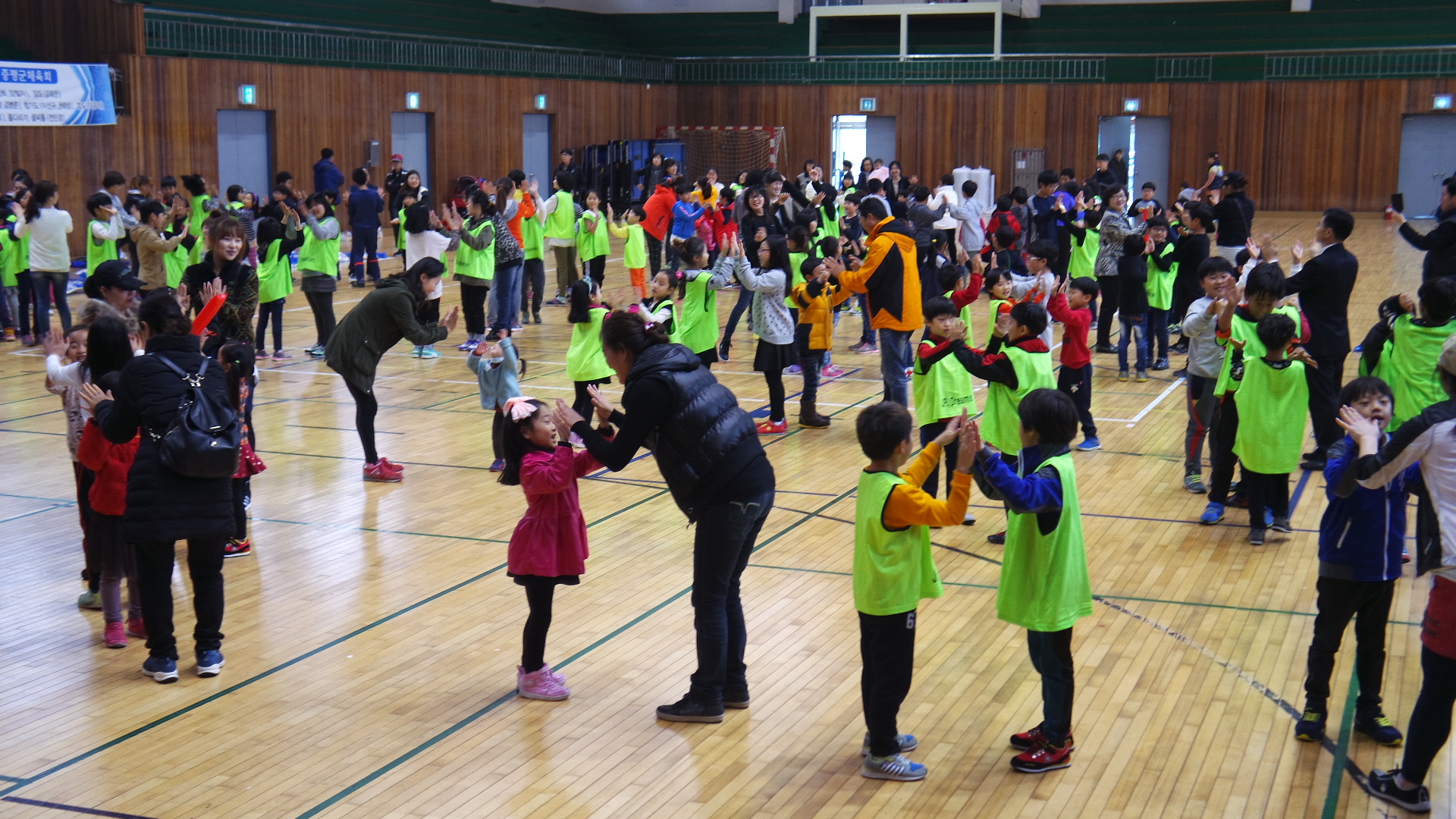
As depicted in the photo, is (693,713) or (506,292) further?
(506,292)

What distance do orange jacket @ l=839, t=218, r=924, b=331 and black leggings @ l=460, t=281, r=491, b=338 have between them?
499 centimetres

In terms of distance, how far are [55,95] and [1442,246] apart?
756 inches

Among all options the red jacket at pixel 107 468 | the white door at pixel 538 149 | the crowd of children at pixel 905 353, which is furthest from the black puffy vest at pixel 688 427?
the white door at pixel 538 149

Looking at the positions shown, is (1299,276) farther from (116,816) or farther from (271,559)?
(116,816)

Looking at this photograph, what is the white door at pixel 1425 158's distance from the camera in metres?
29.5

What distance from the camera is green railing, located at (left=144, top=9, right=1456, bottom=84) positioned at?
79.3 ft

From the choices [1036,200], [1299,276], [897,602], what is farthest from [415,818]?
[1036,200]

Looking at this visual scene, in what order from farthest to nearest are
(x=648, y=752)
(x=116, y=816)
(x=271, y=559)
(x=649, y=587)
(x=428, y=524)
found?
(x=428, y=524) → (x=271, y=559) → (x=649, y=587) → (x=648, y=752) → (x=116, y=816)

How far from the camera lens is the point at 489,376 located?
880cm

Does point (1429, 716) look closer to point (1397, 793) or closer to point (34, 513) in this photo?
point (1397, 793)

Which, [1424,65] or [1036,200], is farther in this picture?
[1424,65]

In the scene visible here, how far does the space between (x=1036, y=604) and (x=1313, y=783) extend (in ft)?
3.74

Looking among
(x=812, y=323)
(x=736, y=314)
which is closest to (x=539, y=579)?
(x=812, y=323)

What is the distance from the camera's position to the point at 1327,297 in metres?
8.80
